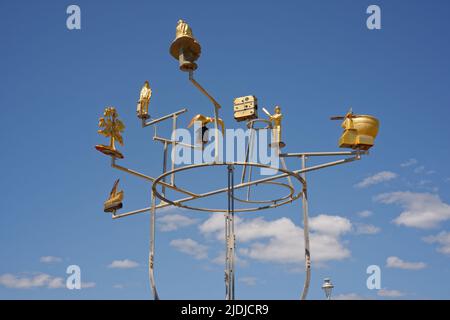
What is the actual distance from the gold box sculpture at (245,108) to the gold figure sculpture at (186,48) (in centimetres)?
280

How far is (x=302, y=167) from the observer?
20578mm

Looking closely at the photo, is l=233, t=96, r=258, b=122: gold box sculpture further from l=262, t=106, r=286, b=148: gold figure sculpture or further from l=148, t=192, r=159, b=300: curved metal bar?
l=148, t=192, r=159, b=300: curved metal bar

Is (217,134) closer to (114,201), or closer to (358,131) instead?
(358,131)

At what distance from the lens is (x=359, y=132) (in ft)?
66.0

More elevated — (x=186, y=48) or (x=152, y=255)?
(x=186, y=48)

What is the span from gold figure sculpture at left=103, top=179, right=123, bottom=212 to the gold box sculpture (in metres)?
5.34

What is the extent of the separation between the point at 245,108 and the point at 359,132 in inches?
145

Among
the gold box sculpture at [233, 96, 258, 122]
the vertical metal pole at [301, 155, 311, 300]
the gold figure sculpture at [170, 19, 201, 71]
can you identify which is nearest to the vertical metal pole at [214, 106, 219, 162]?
the gold box sculpture at [233, 96, 258, 122]

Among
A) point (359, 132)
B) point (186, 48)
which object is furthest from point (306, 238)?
point (186, 48)
